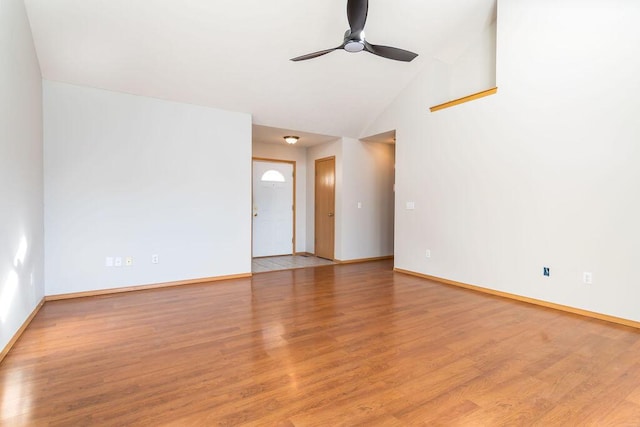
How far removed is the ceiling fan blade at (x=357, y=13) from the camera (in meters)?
2.66

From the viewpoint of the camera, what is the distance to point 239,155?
4.92 meters

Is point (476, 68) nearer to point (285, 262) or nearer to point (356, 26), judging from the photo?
point (356, 26)

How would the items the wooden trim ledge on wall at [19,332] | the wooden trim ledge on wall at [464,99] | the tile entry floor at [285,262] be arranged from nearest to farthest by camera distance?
the wooden trim ledge on wall at [19,332]
the wooden trim ledge on wall at [464,99]
the tile entry floor at [285,262]

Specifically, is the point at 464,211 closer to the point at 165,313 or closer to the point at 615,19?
the point at 615,19

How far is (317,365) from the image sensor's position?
7.40 feet

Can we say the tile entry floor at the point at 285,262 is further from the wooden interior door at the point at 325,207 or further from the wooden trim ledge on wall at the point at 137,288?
the wooden trim ledge on wall at the point at 137,288

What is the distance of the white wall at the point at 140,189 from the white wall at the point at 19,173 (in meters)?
0.25

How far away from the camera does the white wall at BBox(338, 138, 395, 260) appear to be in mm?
6230

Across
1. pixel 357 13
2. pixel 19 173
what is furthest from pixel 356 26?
pixel 19 173

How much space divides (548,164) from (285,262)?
4446 millimetres

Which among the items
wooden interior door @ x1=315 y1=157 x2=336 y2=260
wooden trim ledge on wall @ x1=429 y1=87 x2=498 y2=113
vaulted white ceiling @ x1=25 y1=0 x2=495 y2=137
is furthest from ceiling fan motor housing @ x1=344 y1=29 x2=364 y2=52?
wooden interior door @ x1=315 y1=157 x2=336 y2=260

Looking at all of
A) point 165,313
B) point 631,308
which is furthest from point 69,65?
point 631,308

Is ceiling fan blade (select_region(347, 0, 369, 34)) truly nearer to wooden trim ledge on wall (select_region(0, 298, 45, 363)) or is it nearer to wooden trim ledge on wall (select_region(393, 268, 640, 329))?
wooden trim ledge on wall (select_region(393, 268, 640, 329))

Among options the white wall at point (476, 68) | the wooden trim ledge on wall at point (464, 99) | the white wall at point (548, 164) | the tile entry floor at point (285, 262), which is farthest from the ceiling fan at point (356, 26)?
the tile entry floor at point (285, 262)
